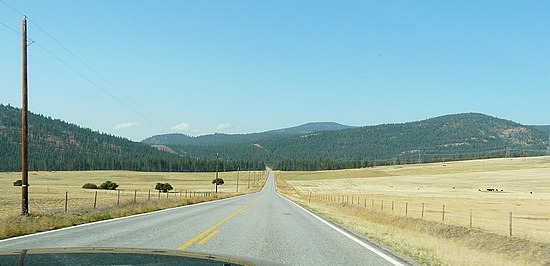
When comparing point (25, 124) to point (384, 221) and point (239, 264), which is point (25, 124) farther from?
point (239, 264)

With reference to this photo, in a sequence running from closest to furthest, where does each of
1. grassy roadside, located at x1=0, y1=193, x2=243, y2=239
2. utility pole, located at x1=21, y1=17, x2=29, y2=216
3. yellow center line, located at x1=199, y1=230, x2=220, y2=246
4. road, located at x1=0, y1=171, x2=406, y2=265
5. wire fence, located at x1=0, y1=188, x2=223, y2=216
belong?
road, located at x1=0, y1=171, x2=406, y2=265 < yellow center line, located at x1=199, y1=230, x2=220, y2=246 < grassy roadside, located at x1=0, y1=193, x2=243, y2=239 < utility pole, located at x1=21, y1=17, x2=29, y2=216 < wire fence, located at x1=0, y1=188, x2=223, y2=216

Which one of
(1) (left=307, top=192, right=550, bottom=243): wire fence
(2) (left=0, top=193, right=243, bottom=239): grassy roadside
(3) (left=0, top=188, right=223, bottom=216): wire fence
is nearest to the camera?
(2) (left=0, top=193, right=243, bottom=239): grassy roadside

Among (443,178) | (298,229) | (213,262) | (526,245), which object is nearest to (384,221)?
(298,229)

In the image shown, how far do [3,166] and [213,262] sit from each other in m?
210

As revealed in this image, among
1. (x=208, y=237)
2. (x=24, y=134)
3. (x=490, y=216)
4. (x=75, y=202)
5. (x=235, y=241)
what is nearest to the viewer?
(x=235, y=241)

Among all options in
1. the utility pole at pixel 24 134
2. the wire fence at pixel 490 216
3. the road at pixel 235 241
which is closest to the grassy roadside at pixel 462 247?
the road at pixel 235 241

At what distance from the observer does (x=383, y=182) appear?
416 feet

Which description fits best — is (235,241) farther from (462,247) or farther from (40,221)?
(40,221)

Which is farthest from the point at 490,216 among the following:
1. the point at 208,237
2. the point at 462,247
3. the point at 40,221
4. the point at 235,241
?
the point at 40,221

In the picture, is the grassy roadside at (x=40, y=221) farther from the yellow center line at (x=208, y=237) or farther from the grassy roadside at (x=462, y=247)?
the grassy roadside at (x=462, y=247)

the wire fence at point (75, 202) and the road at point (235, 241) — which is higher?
the road at point (235, 241)

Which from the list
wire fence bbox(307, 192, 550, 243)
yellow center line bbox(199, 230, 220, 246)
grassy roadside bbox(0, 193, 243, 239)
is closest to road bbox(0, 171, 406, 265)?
yellow center line bbox(199, 230, 220, 246)

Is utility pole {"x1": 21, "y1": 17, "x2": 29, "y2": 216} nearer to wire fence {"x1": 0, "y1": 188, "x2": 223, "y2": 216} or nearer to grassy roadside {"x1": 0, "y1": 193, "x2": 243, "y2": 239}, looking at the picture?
grassy roadside {"x1": 0, "y1": 193, "x2": 243, "y2": 239}

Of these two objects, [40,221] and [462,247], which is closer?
[462,247]
